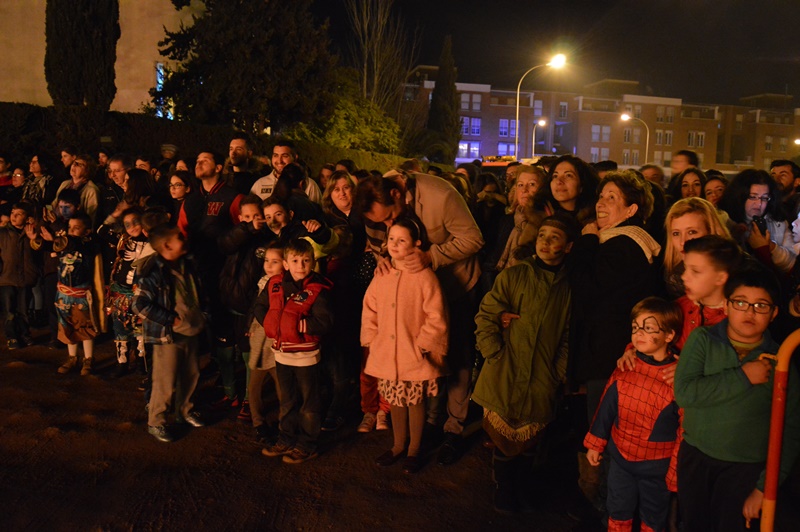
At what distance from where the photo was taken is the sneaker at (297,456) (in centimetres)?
442

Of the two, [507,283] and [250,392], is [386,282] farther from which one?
[250,392]

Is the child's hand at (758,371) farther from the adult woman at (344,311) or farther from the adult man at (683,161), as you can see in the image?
the adult man at (683,161)

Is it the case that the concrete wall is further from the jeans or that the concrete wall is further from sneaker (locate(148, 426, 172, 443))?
the jeans

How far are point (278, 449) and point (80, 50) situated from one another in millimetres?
16987

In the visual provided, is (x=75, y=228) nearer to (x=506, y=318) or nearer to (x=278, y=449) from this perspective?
(x=278, y=449)

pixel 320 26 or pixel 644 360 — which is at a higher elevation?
pixel 320 26

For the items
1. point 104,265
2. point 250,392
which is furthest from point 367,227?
point 104,265

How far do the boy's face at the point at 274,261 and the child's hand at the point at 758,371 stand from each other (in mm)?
3271

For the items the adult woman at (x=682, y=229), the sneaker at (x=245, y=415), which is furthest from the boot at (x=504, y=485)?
the sneaker at (x=245, y=415)

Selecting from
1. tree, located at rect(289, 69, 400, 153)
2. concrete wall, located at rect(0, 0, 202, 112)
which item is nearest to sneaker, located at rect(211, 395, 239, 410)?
tree, located at rect(289, 69, 400, 153)

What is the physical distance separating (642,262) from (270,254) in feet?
8.99

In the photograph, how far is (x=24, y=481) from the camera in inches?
160

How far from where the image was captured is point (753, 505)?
8.70ft

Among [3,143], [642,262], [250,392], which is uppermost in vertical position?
[3,143]
